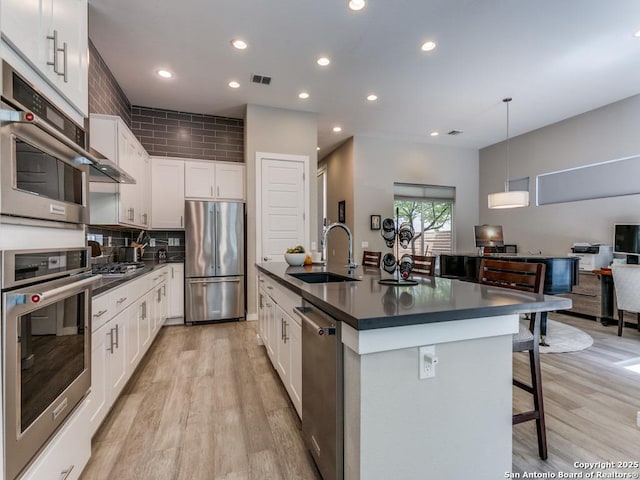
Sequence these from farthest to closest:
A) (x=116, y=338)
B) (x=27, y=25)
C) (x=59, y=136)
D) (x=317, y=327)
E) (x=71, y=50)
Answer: (x=116, y=338) < (x=71, y=50) < (x=317, y=327) < (x=59, y=136) < (x=27, y=25)

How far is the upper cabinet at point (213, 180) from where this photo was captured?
15.3 feet

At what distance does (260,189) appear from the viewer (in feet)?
15.2

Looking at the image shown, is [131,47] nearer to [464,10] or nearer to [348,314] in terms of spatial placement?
[464,10]

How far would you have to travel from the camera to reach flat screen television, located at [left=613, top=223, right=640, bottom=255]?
407 centimetres

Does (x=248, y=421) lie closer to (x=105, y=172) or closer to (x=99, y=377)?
(x=99, y=377)

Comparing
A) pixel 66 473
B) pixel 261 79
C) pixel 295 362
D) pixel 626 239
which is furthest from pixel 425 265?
pixel 626 239

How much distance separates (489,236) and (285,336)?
5108mm

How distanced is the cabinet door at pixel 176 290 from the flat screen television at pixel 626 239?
6.12 meters

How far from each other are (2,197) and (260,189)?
12.3ft

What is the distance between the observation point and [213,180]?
476cm

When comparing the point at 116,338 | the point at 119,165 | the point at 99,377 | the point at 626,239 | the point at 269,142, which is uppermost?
the point at 269,142

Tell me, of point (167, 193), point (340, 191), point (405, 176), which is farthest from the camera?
point (340, 191)

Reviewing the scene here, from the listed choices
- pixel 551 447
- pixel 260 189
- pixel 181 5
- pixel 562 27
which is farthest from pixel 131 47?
pixel 551 447

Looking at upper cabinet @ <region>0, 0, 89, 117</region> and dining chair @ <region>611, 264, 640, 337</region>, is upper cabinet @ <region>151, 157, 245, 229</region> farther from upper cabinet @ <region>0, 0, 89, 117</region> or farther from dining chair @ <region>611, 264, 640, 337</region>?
dining chair @ <region>611, 264, 640, 337</region>
